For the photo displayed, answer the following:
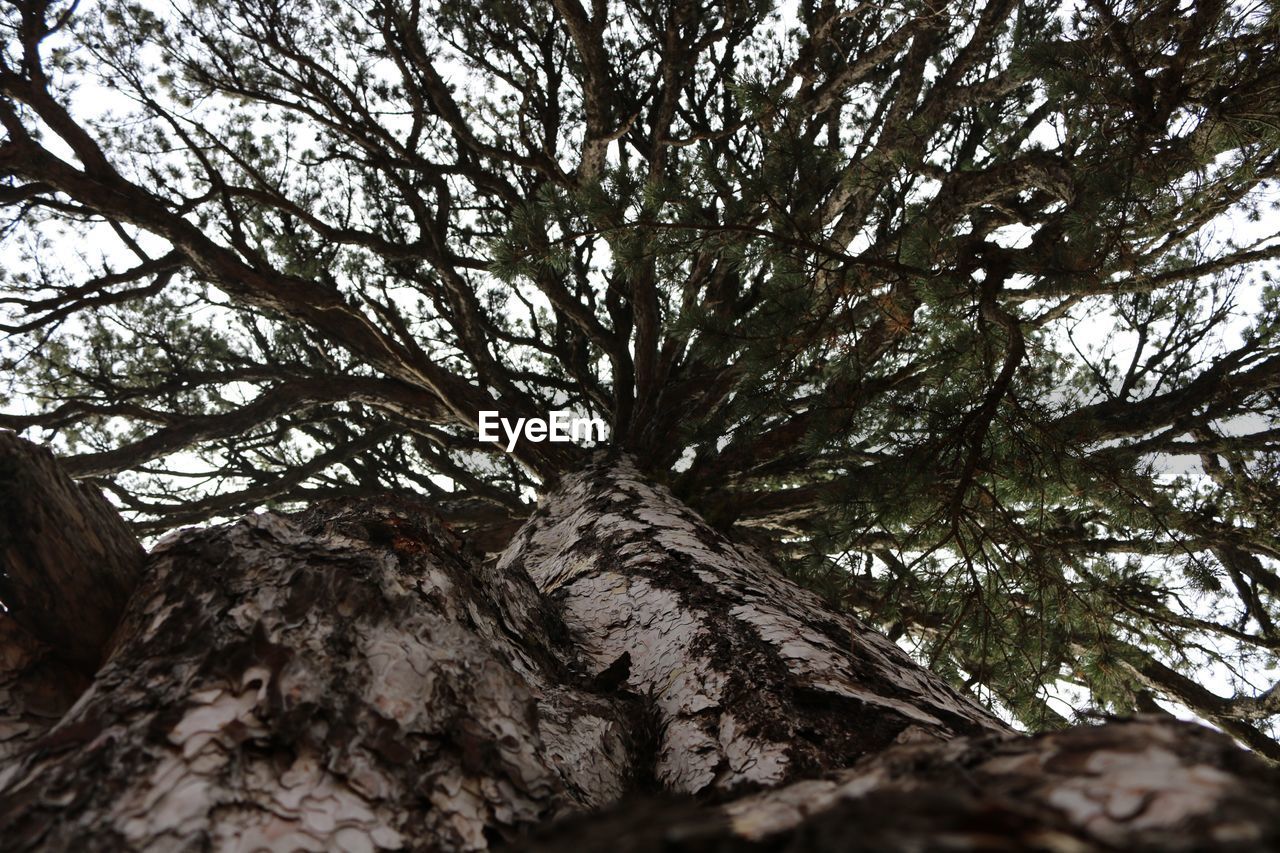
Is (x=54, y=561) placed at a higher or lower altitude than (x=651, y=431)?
lower

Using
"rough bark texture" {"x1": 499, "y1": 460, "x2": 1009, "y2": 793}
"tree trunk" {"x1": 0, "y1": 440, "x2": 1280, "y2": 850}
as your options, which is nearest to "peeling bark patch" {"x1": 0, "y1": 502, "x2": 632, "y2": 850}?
"tree trunk" {"x1": 0, "y1": 440, "x2": 1280, "y2": 850}

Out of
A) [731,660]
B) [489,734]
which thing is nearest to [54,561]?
[489,734]

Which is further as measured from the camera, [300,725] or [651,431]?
[651,431]

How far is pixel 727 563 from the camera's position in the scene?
1742mm

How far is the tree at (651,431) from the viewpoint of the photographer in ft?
2.52

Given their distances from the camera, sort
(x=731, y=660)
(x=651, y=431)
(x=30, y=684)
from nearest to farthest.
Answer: (x=30, y=684) < (x=731, y=660) < (x=651, y=431)

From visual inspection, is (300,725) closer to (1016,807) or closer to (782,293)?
(1016,807)

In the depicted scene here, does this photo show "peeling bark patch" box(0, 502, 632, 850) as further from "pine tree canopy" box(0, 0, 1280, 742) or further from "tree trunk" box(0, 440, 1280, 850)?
"pine tree canopy" box(0, 0, 1280, 742)

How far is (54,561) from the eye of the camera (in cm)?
93

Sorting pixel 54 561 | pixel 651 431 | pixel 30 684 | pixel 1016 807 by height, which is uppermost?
pixel 651 431

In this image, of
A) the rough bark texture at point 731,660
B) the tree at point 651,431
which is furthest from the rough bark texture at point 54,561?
the rough bark texture at point 731,660

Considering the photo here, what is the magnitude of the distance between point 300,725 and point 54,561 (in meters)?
0.47

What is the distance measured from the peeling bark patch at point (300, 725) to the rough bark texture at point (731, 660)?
0.46 feet

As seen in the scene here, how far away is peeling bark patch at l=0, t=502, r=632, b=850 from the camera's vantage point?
631mm
